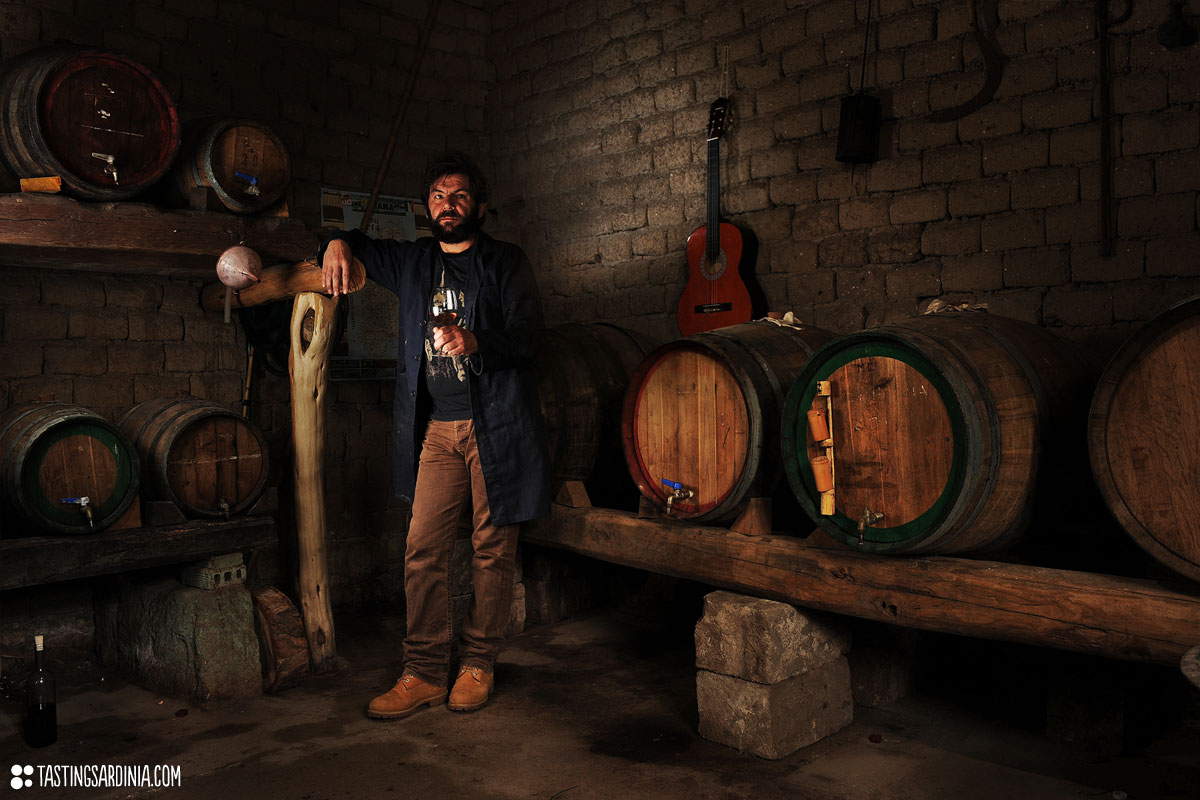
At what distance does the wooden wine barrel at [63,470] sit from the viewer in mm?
3426

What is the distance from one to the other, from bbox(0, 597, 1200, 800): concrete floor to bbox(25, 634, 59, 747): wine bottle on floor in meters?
0.06

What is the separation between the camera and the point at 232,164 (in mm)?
3855

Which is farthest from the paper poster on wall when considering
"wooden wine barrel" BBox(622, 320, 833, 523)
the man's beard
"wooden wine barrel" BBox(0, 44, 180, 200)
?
"wooden wine barrel" BBox(622, 320, 833, 523)

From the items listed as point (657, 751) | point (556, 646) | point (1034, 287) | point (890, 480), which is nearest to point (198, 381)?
point (556, 646)

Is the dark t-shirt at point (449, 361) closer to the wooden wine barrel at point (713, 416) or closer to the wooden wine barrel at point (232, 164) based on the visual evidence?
the wooden wine barrel at point (713, 416)

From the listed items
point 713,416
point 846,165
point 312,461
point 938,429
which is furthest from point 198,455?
point 846,165

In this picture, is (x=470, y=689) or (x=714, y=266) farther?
(x=714, y=266)

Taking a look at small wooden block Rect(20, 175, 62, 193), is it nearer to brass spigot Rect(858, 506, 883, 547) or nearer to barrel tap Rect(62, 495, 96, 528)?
barrel tap Rect(62, 495, 96, 528)

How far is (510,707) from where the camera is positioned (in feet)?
11.8

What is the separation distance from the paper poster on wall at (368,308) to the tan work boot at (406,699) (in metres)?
2.16

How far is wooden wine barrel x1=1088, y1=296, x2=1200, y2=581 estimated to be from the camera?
2229 millimetres

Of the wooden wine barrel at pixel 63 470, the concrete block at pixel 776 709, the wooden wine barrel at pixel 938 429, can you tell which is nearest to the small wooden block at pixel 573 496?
the concrete block at pixel 776 709

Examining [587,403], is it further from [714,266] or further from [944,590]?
[944,590]

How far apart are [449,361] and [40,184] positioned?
1.57 meters
